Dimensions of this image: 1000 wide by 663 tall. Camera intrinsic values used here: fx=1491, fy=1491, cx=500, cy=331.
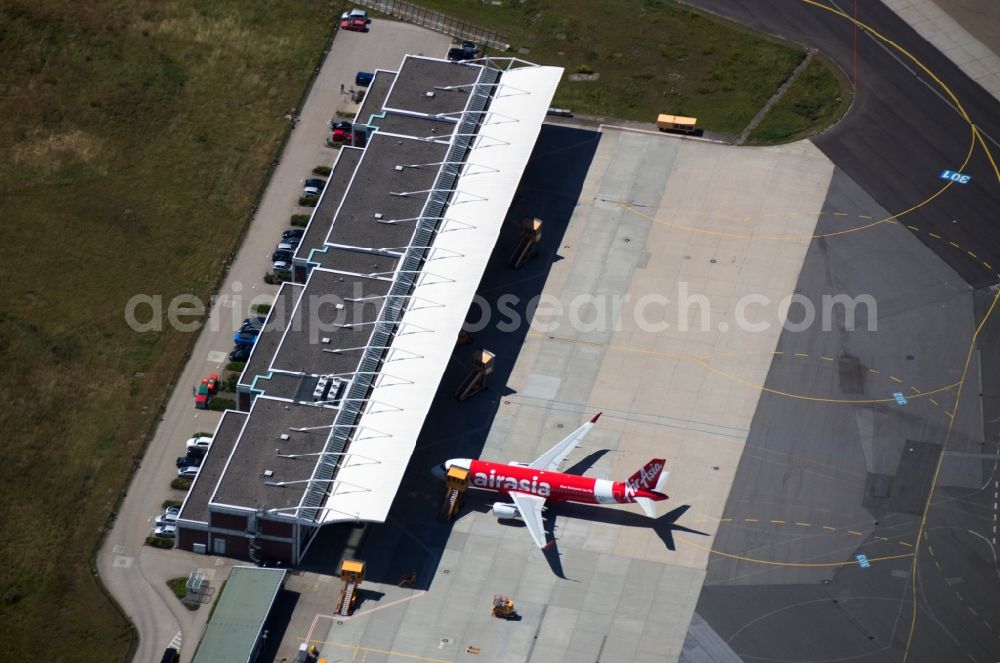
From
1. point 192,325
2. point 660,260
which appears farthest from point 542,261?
point 192,325

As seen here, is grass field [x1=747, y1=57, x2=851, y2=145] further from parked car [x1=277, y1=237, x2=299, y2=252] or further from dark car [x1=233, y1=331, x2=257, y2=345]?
dark car [x1=233, y1=331, x2=257, y2=345]

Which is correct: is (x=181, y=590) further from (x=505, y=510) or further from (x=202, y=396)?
(x=505, y=510)

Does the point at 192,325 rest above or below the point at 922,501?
below

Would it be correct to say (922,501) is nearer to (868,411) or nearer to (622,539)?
(868,411)

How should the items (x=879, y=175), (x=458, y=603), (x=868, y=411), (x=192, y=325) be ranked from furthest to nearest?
(x=879, y=175), (x=192, y=325), (x=868, y=411), (x=458, y=603)

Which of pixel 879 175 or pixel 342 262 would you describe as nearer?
pixel 342 262

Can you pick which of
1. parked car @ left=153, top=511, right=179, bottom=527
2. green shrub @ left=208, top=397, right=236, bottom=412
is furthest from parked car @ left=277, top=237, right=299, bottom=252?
parked car @ left=153, top=511, right=179, bottom=527
